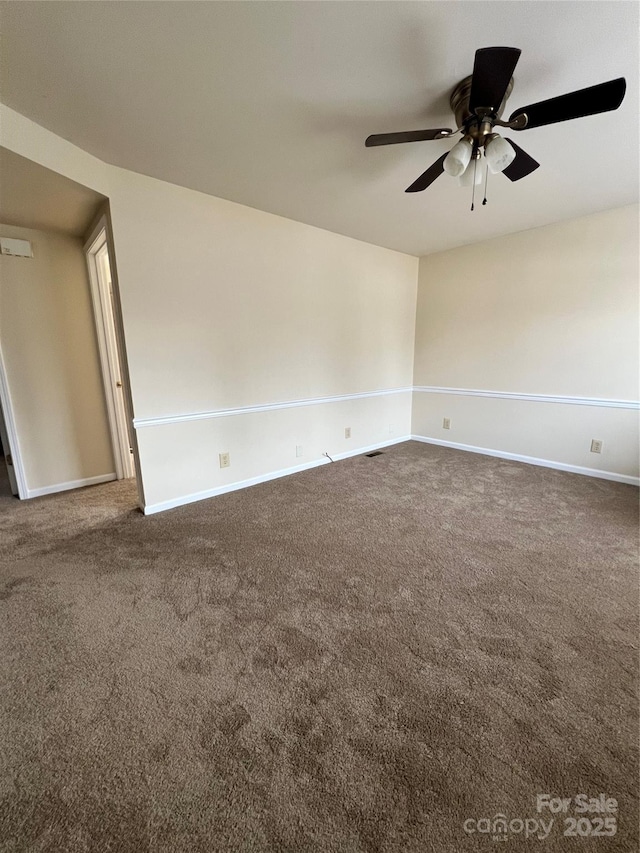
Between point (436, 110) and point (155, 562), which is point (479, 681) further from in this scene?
point (436, 110)

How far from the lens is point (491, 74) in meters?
1.26

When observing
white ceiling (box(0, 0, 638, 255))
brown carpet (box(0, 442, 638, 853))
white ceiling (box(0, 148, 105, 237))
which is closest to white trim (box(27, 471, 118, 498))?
brown carpet (box(0, 442, 638, 853))

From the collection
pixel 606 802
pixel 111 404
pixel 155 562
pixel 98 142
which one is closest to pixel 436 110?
pixel 98 142

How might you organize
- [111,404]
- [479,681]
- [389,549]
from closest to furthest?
[479,681], [389,549], [111,404]

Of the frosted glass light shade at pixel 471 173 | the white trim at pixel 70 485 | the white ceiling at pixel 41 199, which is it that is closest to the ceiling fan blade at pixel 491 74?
the frosted glass light shade at pixel 471 173

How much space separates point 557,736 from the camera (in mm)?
1091

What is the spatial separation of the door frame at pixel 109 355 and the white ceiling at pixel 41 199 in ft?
0.66

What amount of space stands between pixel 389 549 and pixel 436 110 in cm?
242

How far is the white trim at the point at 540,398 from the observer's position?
3125mm

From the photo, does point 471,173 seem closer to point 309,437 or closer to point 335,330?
point 335,330

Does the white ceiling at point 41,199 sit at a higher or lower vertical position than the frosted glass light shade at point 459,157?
higher

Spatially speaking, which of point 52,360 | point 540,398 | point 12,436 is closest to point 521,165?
point 540,398

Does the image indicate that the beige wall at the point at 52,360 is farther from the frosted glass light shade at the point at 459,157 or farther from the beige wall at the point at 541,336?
the beige wall at the point at 541,336

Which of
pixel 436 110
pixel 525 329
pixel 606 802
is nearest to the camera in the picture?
pixel 606 802
